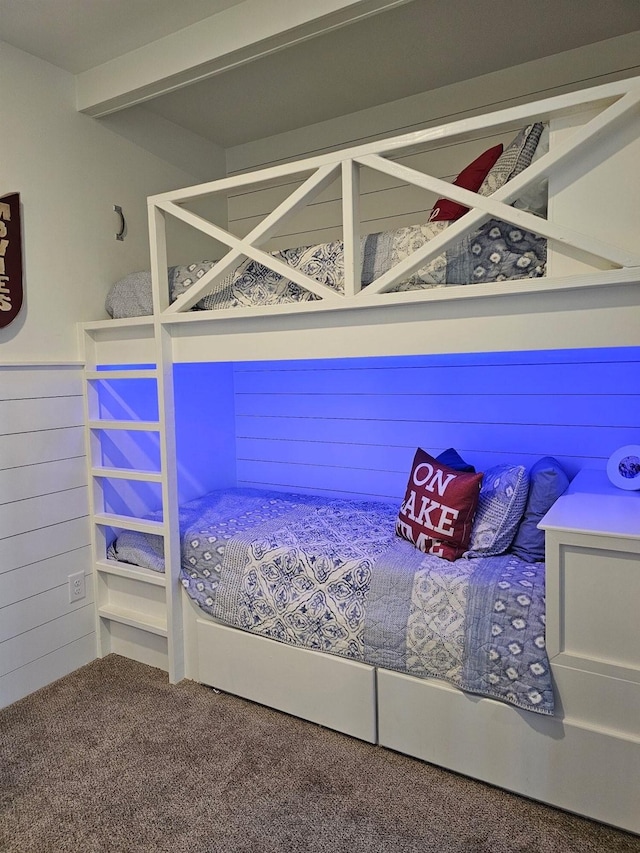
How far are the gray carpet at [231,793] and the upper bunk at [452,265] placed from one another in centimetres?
134

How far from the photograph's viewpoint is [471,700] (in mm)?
1792

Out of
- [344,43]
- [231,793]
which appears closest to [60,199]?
[344,43]

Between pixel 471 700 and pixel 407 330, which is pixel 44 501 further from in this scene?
pixel 471 700

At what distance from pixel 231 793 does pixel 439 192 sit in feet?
6.22

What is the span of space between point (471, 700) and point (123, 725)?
1263 mm

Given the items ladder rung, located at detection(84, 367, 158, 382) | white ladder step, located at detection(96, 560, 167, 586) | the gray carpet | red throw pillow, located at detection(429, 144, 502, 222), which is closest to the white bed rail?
red throw pillow, located at detection(429, 144, 502, 222)

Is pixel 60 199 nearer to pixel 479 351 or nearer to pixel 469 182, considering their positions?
pixel 469 182

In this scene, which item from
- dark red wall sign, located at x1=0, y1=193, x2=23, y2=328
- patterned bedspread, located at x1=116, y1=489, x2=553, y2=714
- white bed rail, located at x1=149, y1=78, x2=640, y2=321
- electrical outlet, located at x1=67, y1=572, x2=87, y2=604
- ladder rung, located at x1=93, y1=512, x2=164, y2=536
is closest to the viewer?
white bed rail, located at x1=149, y1=78, x2=640, y2=321

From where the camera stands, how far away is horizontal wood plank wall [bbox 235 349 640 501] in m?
2.33

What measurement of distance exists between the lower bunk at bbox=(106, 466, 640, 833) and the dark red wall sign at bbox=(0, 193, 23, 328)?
43.7 inches

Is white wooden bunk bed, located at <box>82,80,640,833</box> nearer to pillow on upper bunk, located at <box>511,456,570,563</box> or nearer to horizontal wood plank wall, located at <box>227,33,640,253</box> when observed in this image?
pillow on upper bunk, located at <box>511,456,570,563</box>

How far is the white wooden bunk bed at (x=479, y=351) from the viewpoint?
59.7 inches

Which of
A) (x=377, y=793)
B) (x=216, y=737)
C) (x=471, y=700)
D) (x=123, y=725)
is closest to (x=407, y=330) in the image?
(x=471, y=700)

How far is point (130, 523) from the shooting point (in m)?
2.51
